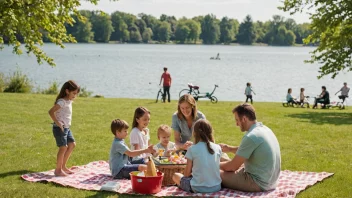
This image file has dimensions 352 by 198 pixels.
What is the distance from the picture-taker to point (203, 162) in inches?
284

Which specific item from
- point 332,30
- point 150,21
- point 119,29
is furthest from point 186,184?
point 150,21

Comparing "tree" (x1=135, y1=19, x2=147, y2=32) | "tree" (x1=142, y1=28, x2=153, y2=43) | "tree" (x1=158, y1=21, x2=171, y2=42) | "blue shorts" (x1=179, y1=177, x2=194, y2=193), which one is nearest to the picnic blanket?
"blue shorts" (x1=179, y1=177, x2=194, y2=193)

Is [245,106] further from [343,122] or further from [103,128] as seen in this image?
[343,122]

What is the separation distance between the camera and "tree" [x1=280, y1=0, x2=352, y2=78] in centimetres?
1914

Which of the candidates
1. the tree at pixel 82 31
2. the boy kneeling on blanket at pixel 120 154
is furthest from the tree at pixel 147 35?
the boy kneeling on blanket at pixel 120 154

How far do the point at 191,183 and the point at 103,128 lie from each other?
7.41 meters

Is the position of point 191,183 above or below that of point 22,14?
below

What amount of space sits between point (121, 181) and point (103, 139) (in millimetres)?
4458

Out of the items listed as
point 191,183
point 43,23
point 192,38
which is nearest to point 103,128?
point 43,23

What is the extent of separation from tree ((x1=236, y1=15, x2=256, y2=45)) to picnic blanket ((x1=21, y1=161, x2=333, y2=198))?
170896 millimetres

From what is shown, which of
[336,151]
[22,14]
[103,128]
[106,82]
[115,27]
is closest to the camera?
[22,14]

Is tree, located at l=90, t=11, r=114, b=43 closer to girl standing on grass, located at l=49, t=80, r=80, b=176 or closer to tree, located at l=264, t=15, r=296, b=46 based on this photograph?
tree, located at l=264, t=15, r=296, b=46

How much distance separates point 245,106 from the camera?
726cm

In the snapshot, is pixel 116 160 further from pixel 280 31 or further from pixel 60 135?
pixel 280 31
